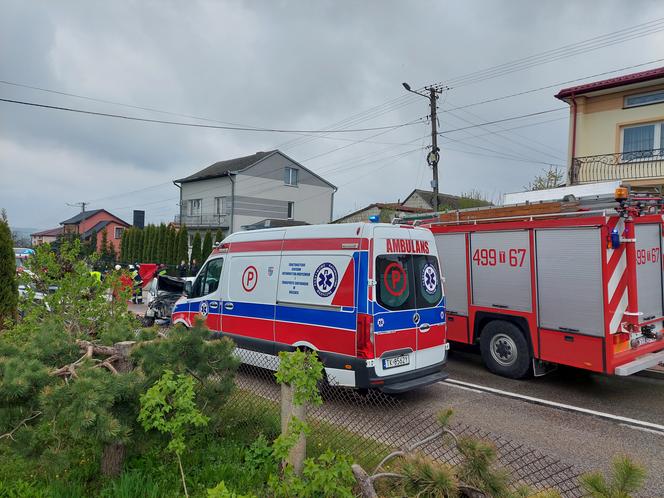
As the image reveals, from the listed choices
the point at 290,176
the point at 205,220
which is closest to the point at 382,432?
the point at 205,220

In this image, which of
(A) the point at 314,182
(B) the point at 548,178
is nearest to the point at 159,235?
(A) the point at 314,182

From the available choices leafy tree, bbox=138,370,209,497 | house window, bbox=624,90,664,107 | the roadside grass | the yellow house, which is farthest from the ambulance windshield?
house window, bbox=624,90,664,107

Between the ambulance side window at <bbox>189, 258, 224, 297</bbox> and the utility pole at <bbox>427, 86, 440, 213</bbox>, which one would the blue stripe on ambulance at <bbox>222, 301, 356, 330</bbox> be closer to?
the ambulance side window at <bbox>189, 258, 224, 297</bbox>

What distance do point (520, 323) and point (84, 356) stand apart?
20.9ft

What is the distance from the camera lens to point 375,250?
5930mm

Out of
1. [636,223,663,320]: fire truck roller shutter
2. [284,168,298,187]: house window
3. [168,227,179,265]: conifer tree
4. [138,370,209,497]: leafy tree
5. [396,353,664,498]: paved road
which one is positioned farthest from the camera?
[284,168,298,187]: house window

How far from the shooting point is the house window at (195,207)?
44.9 m

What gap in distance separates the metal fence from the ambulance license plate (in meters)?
0.43

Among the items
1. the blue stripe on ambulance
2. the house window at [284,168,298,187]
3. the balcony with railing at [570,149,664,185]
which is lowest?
the blue stripe on ambulance

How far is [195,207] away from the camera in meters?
45.3

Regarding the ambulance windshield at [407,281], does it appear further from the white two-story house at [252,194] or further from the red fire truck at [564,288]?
the white two-story house at [252,194]

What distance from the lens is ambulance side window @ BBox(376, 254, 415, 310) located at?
19.5 ft

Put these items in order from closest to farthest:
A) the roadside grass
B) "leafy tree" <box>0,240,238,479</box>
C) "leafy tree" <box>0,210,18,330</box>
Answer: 1. "leafy tree" <box>0,240,238,479</box>
2. the roadside grass
3. "leafy tree" <box>0,210,18,330</box>

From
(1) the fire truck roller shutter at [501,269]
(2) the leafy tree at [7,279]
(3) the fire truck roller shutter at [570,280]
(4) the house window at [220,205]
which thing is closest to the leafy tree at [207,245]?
(4) the house window at [220,205]
